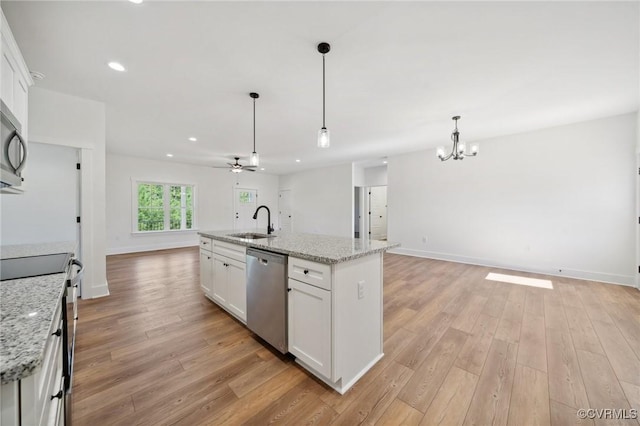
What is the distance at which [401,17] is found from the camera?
5.70ft

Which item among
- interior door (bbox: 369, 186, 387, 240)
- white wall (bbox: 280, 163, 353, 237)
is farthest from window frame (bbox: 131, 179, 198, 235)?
interior door (bbox: 369, 186, 387, 240)

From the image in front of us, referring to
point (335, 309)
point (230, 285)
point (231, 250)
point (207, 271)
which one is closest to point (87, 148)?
point (207, 271)

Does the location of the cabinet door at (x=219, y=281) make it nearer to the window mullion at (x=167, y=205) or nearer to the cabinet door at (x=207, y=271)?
the cabinet door at (x=207, y=271)

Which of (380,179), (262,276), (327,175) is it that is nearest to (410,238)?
(380,179)

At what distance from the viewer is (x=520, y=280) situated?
394 centimetres

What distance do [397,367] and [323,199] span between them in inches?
260

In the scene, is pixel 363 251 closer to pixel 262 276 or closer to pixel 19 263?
pixel 262 276

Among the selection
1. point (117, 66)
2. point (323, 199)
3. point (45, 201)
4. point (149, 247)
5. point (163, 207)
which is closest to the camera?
point (117, 66)

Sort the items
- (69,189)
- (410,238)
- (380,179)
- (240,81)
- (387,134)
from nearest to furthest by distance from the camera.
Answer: (240,81)
(69,189)
(387,134)
(410,238)
(380,179)

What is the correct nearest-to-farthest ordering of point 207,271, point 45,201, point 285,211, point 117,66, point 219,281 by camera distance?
point 117,66
point 219,281
point 207,271
point 45,201
point 285,211

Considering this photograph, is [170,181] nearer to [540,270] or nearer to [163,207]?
[163,207]

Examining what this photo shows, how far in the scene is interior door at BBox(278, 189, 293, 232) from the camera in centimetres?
945

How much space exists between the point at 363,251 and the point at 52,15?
2857mm

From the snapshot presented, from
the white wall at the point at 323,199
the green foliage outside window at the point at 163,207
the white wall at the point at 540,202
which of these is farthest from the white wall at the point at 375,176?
the green foliage outside window at the point at 163,207
